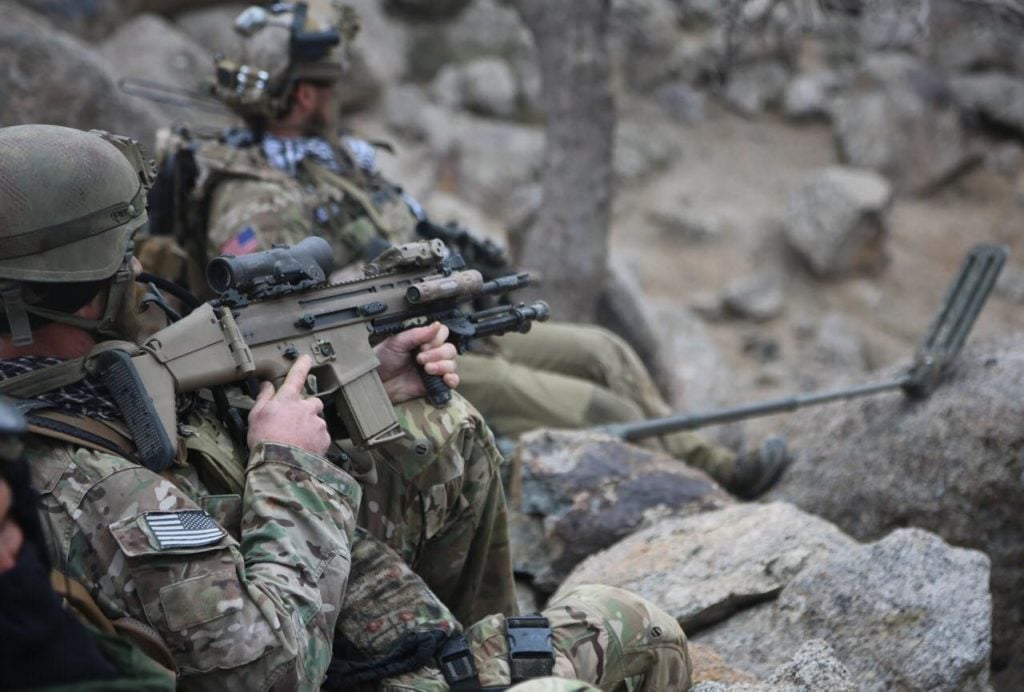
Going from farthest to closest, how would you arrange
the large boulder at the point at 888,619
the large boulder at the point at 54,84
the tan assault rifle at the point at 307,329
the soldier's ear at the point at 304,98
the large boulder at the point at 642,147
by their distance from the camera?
the large boulder at the point at 642,147 → the large boulder at the point at 54,84 → the soldier's ear at the point at 304,98 → the large boulder at the point at 888,619 → the tan assault rifle at the point at 307,329

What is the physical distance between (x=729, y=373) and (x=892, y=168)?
470cm

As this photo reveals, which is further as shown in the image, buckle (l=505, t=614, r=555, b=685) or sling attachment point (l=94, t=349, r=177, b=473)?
buckle (l=505, t=614, r=555, b=685)

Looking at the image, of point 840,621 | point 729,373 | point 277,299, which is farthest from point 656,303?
point 277,299

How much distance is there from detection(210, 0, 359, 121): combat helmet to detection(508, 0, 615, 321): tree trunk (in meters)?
1.84

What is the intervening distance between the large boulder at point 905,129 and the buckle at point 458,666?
37.4 feet

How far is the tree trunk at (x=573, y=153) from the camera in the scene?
273 inches

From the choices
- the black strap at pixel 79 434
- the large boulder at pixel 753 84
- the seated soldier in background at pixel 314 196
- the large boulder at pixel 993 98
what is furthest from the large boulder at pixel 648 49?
the black strap at pixel 79 434

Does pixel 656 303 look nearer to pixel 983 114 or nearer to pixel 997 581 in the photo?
pixel 983 114

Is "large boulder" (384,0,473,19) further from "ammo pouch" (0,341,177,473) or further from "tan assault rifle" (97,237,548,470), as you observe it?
"ammo pouch" (0,341,177,473)

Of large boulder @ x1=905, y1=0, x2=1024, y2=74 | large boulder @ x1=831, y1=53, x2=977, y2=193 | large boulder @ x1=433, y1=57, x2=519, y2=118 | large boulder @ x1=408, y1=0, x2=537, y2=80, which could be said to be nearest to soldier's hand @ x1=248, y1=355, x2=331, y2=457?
large boulder @ x1=433, y1=57, x2=519, y2=118

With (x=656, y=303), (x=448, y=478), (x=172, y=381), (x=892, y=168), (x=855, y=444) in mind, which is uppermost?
(x=172, y=381)

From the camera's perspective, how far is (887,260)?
1240 cm

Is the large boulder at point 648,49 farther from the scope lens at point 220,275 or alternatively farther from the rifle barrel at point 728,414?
the scope lens at point 220,275

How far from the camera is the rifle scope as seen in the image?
3035 millimetres
